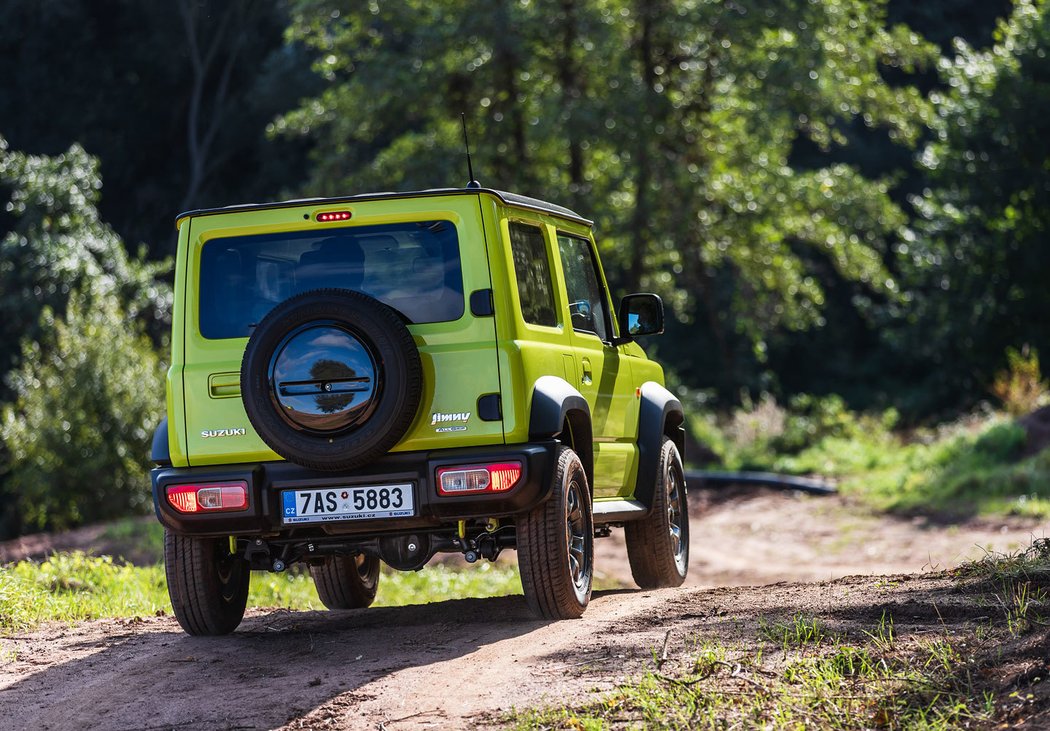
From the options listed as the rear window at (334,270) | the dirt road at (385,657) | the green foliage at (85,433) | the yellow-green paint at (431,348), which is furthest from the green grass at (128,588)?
the green foliage at (85,433)

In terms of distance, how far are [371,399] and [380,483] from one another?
464mm

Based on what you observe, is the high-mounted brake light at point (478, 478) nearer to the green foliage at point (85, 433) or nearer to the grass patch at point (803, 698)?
the grass patch at point (803, 698)

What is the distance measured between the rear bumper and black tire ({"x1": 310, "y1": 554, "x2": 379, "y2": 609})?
2.14 m

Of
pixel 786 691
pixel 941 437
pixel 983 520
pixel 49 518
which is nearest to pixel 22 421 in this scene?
pixel 49 518

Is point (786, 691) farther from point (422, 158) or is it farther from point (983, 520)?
point (422, 158)

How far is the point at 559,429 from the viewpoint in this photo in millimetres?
6727

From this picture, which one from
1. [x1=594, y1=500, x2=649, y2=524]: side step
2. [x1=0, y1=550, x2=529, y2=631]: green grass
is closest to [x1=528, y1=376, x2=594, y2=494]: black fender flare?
[x1=594, y1=500, x2=649, y2=524]: side step

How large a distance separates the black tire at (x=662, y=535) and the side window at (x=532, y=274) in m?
1.61

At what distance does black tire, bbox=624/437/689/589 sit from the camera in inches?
339

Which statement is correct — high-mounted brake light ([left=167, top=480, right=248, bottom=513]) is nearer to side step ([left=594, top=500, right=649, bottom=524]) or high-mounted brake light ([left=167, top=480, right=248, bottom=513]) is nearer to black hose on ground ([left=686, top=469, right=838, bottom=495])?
side step ([left=594, top=500, right=649, bottom=524])

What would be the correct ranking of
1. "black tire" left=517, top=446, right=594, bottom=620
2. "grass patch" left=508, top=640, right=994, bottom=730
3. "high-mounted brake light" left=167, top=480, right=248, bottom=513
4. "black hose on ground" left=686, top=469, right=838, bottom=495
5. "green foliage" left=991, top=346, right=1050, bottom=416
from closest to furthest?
"grass patch" left=508, top=640, right=994, bottom=730 < "high-mounted brake light" left=167, top=480, right=248, bottom=513 < "black tire" left=517, top=446, right=594, bottom=620 < "black hose on ground" left=686, top=469, right=838, bottom=495 < "green foliage" left=991, top=346, right=1050, bottom=416

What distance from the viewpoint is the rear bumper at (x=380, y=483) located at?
21.5 feet

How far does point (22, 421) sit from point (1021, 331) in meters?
17.0

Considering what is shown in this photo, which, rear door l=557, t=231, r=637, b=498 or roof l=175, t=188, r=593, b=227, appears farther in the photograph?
rear door l=557, t=231, r=637, b=498
